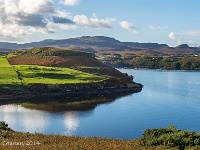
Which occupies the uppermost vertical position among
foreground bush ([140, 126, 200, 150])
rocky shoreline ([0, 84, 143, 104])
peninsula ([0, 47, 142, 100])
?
foreground bush ([140, 126, 200, 150])

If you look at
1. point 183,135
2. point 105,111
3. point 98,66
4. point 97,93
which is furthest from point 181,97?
point 183,135

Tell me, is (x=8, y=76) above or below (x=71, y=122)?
above

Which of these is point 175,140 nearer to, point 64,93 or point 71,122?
point 71,122

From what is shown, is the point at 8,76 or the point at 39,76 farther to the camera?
the point at 39,76

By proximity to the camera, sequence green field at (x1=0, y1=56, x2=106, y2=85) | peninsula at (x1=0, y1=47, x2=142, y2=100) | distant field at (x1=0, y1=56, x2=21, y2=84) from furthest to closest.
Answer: green field at (x1=0, y1=56, x2=106, y2=85) → distant field at (x1=0, y1=56, x2=21, y2=84) → peninsula at (x1=0, y1=47, x2=142, y2=100)

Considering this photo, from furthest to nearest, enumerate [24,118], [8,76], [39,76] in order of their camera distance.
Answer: [39,76] < [8,76] < [24,118]

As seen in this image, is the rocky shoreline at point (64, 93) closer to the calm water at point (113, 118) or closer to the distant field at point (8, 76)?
the distant field at point (8, 76)

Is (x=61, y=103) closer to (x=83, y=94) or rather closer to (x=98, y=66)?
(x=83, y=94)

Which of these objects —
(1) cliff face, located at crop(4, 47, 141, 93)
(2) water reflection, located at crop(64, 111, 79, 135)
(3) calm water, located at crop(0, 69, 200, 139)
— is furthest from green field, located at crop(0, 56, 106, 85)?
(2) water reflection, located at crop(64, 111, 79, 135)

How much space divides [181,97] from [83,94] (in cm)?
3674

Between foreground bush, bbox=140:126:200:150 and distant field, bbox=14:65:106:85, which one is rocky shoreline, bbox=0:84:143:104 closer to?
distant field, bbox=14:65:106:85

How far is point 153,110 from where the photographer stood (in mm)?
96000

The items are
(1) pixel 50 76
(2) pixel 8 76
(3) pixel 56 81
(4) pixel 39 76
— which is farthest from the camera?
(1) pixel 50 76

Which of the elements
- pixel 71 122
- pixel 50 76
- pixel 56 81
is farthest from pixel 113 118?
pixel 50 76
